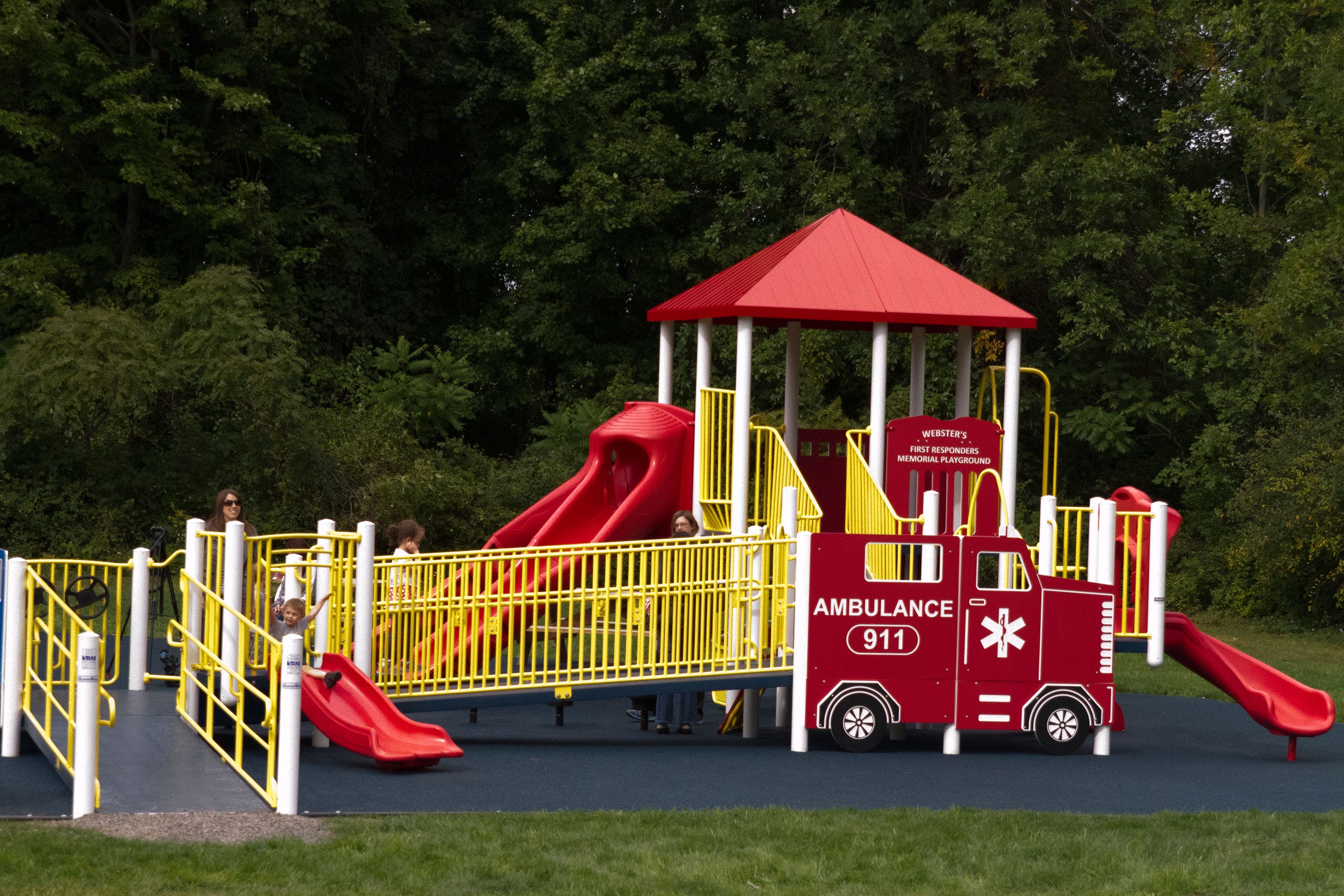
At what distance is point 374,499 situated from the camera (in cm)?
2569

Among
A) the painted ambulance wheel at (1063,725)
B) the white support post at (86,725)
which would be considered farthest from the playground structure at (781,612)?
the white support post at (86,725)

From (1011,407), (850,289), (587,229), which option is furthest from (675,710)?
(587,229)

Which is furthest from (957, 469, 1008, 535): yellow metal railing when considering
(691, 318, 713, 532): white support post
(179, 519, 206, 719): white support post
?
(179, 519, 206, 719): white support post

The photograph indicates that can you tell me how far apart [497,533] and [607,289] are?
16475 millimetres

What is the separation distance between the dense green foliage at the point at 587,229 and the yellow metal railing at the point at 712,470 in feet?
40.3

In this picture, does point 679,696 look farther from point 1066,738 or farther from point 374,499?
point 374,499

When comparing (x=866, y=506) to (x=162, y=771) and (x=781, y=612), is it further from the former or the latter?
(x=162, y=771)

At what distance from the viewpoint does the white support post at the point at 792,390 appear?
602 inches

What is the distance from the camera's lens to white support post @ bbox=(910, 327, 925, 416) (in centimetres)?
1498

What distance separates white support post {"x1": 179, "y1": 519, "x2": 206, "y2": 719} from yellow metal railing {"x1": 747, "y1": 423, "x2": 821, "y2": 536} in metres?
4.22

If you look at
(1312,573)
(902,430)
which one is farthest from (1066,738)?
(1312,573)

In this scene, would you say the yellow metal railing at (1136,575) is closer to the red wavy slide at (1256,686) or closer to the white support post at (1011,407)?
the red wavy slide at (1256,686)

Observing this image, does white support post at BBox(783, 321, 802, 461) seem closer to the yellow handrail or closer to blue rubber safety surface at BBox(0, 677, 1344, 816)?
the yellow handrail

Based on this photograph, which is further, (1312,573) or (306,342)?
(306,342)
